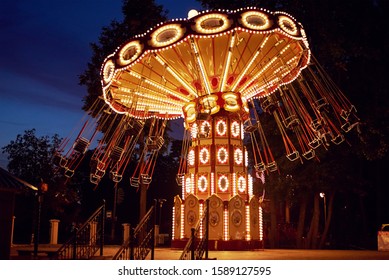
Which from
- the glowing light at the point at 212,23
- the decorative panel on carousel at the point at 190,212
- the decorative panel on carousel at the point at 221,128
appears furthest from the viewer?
the decorative panel on carousel at the point at 221,128

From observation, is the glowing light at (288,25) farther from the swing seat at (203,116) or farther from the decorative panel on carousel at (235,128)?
the decorative panel on carousel at (235,128)

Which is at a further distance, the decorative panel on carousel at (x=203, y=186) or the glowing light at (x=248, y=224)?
the decorative panel on carousel at (x=203, y=186)

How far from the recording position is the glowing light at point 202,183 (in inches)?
792

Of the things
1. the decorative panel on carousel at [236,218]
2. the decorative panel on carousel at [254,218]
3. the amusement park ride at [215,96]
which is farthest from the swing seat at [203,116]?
the decorative panel on carousel at [254,218]

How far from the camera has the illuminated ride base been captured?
17.8 meters

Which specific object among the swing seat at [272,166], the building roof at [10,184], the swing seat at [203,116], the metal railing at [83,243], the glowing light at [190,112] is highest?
the glowing light at [190,112]

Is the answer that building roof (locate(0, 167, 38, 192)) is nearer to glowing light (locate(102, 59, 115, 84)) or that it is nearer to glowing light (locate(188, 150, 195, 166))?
glowing light (locate(102, 59, 115, 84))

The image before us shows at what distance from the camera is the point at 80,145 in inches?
701

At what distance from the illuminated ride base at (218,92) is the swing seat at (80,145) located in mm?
2707

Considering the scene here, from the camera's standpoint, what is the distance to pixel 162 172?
5016 centimetres
